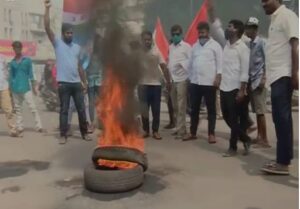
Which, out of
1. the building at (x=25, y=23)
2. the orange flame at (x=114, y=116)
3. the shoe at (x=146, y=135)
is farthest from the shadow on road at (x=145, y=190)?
the building at (x=25, y=23)

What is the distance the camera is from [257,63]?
681cm

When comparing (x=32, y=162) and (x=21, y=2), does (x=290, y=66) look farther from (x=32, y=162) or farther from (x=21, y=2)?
(x=21, y=2)

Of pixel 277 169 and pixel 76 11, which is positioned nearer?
pixel 277 169

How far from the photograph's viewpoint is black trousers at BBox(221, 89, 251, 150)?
6.38 metres

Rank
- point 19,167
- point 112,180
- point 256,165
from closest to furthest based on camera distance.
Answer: point 112,180 → point 256,165 → point 19,167

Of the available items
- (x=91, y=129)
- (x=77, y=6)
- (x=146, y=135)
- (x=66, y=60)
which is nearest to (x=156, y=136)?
(x=146, y=135)

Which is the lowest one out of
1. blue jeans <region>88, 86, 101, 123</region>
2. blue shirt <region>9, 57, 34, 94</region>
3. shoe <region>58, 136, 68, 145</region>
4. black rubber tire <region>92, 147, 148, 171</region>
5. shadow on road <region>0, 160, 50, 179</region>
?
shadow on road <region>0, 160, 50, 179</region>

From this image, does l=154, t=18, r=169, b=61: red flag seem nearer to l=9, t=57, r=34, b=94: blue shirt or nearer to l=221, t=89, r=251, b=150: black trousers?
l=9, t=57, r=34, b=94: blue shirt

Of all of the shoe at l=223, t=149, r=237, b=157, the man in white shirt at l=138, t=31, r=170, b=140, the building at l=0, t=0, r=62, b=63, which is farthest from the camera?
the building at l=0, t=0, r=62, b=63

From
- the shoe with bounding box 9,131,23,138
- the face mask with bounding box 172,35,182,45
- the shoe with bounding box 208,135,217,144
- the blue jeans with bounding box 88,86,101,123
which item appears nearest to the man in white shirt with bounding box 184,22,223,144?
the shoe with bounding box 208,135,217,144

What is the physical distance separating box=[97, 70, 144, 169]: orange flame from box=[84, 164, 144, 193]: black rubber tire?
1.52 feet

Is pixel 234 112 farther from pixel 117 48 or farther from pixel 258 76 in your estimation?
pixel 117 48

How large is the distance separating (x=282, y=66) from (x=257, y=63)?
169 cm

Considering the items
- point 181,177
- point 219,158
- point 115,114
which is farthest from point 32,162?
point 219,158
